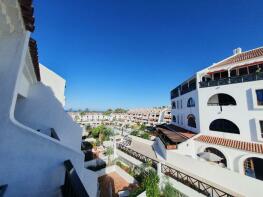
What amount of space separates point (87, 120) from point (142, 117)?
3386cm

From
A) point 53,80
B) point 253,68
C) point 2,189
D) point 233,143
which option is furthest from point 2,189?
point 253,68

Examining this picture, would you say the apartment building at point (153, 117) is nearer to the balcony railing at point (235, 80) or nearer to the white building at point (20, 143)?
the balcony railing at point (235, 80)

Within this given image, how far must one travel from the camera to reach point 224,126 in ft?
44.0

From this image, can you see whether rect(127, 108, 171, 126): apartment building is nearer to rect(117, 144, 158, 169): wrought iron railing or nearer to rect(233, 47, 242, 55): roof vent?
rect(117, 144, 158, 169): wrought iron railing


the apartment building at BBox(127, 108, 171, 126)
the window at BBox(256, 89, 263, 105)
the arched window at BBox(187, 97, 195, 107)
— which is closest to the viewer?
the window at BBox(256, 89, 263, 105)

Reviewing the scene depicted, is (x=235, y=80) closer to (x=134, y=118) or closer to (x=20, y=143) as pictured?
(x=20, y=143)

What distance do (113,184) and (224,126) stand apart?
12.0 metres

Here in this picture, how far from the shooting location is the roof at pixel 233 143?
10.7m

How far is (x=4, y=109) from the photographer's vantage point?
8.71 ft

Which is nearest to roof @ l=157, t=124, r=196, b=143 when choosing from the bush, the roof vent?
the bush

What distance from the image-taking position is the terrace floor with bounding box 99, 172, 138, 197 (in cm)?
1194

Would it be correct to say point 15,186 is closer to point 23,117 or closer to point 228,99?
point 23,117

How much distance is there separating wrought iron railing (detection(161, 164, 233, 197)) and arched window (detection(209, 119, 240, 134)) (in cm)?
588

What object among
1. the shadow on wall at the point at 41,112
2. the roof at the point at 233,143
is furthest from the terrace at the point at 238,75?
the shadow on wall at the point at 41,112
